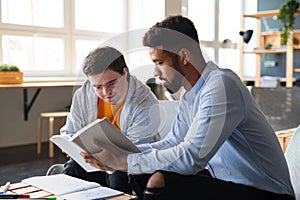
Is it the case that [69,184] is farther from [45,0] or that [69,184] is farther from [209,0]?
[209,0]

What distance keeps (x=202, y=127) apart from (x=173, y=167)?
6.1 inches

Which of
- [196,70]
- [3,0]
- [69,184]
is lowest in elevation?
[69,184]

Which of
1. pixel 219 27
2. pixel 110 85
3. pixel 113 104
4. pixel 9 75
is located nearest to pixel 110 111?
pixel 113 104

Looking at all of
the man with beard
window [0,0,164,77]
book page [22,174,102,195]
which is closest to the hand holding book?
the man with beard

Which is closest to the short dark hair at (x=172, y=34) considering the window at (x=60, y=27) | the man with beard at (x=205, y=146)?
the man with beard at (x=205, y=146)

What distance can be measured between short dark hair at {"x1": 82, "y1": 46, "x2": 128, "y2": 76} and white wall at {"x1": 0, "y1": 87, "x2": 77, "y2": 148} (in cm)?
220

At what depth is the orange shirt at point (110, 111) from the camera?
1807 millimetres

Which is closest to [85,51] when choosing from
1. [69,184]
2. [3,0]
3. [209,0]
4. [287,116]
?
[3,0]

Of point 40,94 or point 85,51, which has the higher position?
point 85,51

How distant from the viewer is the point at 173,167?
1202 mm

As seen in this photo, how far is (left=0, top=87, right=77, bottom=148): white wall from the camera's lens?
373cm

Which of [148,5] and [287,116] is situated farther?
[148,5]

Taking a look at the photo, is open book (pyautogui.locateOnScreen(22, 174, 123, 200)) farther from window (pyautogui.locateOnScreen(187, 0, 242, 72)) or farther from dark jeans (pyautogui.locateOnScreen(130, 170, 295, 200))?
window (pyautogui.locateOnScreen(187, 0, 242, 72))

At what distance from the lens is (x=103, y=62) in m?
1.63
